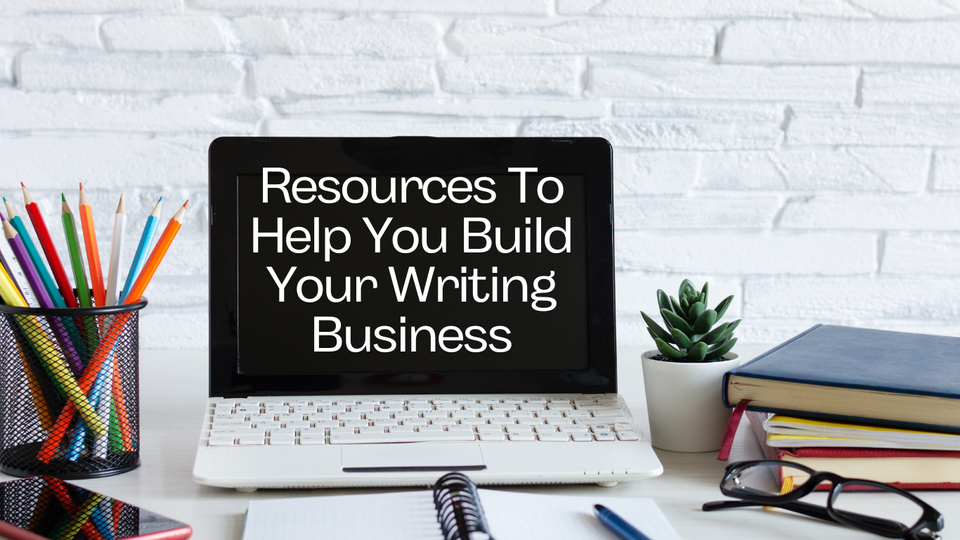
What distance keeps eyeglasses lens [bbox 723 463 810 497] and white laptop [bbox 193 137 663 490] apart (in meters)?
0.13

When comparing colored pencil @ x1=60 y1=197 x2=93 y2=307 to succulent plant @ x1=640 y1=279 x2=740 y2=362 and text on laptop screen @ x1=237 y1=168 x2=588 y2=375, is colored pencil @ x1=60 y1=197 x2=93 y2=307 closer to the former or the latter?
text on laptop screen @ x1=237 y1=168 x2=588 y2=375

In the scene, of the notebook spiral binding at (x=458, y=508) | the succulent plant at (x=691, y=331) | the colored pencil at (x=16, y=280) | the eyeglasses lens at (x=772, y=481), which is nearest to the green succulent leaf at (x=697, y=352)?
the succulent plant at (x=691, y=331)

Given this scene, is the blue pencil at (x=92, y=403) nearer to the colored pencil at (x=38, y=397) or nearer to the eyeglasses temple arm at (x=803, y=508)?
the colored pencil at (x=38, y=397)

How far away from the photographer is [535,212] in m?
0.72

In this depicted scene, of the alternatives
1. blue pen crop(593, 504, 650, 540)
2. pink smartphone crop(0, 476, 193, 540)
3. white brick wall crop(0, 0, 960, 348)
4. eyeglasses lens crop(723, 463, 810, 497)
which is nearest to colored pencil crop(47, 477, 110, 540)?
pink smartphone crop(0, 476, 193, 540)

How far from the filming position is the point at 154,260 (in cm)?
59

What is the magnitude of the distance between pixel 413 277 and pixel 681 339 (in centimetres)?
24

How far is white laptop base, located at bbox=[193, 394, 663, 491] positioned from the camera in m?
0.54

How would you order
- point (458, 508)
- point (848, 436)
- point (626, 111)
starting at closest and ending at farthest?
point (458, 508)
point (848, 436)
point (626, 111)

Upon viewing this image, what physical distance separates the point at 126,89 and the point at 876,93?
3.90 feet

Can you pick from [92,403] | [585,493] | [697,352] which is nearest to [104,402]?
[92,403]

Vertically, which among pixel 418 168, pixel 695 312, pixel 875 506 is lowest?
pixel 875 506

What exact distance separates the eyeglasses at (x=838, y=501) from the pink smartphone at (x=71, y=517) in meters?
0.35

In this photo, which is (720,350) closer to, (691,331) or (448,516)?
(691,331)
